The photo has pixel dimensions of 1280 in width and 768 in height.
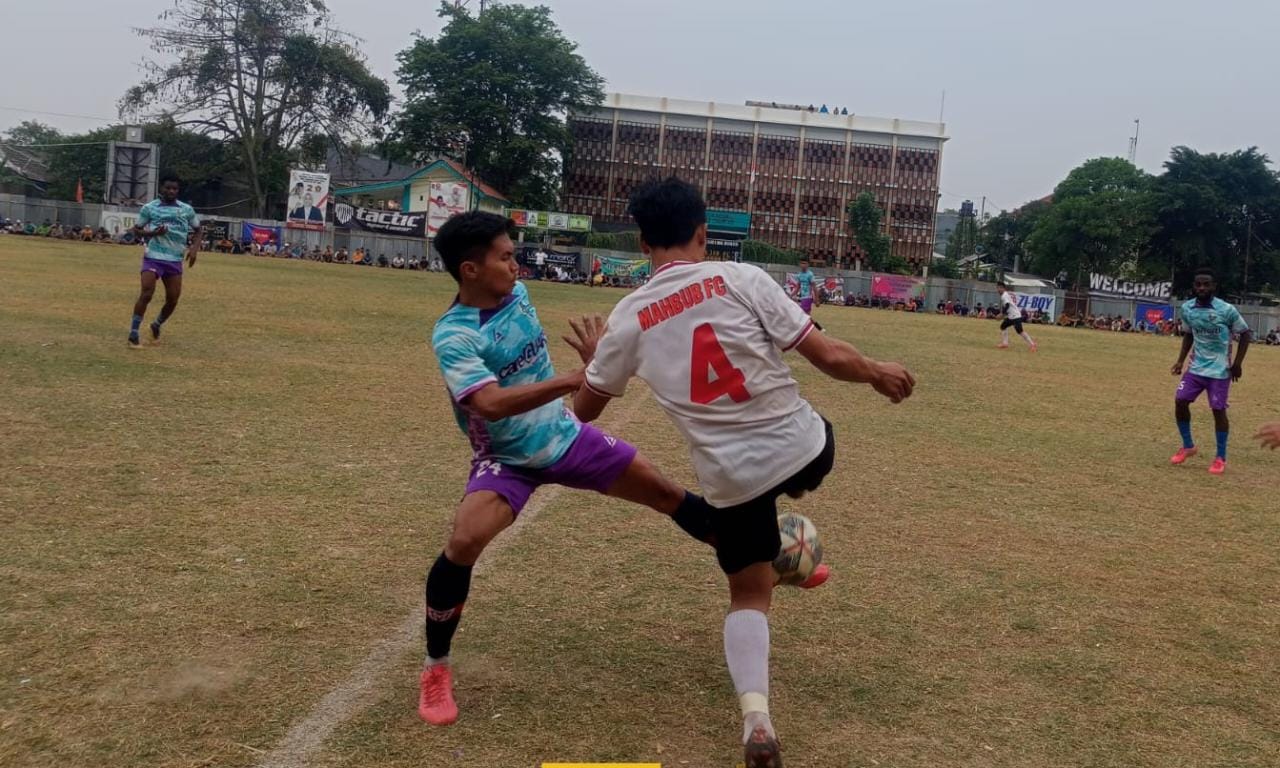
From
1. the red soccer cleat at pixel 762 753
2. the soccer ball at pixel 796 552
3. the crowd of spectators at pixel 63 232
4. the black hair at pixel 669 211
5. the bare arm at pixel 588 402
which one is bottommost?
the red soccer cleat at pixel 762 753

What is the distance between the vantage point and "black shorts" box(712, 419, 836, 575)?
3596mm

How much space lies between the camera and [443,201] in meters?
50.0

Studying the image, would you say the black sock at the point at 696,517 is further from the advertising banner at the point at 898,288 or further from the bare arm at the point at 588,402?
the advertising banner at the point at 898,288

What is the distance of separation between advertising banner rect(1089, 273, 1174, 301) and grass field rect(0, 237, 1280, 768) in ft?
185

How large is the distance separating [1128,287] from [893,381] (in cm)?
6784

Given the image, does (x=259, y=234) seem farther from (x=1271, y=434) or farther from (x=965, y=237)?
(x=965, y=237)

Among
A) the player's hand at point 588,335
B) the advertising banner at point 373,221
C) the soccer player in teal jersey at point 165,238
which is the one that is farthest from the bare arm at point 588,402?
the advertising banner at point 373,221

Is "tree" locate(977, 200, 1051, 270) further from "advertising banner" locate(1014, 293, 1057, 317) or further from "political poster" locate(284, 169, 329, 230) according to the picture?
"political poster" locate(284, 169, 329, 230)

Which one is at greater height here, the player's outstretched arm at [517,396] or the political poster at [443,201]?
the political poster at [443,201]

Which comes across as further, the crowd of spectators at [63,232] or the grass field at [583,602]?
the crowd of spectators at [63,232]

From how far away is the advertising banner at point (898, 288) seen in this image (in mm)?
51938

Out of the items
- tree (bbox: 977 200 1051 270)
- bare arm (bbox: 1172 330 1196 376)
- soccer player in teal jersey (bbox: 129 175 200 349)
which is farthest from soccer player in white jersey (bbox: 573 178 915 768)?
tree (bbox: 977 200 1051 270)

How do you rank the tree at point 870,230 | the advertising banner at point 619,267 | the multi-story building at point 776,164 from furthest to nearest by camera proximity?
the multi-story building at point 776,164 < the tree at point 870,230 < the advertising banner at point 619,267

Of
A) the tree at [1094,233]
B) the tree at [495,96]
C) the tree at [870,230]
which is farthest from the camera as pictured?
the tree at [870,230]
